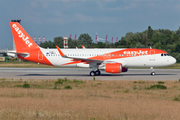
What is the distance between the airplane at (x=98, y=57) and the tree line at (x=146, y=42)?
37.4 metres

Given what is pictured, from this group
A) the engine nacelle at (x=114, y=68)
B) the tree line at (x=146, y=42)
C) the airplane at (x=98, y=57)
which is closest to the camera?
the engine nacelle at (x=114, y=68)

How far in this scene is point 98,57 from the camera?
34.1 m

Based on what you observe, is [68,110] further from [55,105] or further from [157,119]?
[157,119]

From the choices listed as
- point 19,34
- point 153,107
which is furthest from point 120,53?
point 153,107

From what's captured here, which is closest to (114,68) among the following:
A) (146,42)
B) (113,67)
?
(113,67)

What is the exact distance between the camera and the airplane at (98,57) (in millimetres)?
33219

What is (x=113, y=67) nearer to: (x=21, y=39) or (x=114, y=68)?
(x=114, y=68)

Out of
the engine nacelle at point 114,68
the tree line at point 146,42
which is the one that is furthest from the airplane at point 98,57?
the tree line at point 146,42

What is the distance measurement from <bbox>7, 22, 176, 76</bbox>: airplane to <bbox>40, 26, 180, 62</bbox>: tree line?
123 feet

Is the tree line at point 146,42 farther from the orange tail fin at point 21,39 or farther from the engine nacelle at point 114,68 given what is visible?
the orange tail fin at point 21,39

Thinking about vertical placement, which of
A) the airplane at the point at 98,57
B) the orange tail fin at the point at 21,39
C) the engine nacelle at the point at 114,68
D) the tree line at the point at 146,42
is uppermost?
the tree line at the point at 146,42

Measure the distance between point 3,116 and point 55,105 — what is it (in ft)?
10.1

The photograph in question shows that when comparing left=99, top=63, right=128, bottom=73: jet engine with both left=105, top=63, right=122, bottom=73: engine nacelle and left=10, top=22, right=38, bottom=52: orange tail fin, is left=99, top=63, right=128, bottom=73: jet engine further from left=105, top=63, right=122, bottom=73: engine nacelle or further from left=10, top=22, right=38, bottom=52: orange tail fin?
left=10, top=22, right=38, bottom=52: orange tail fin

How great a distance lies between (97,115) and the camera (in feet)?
33.1
